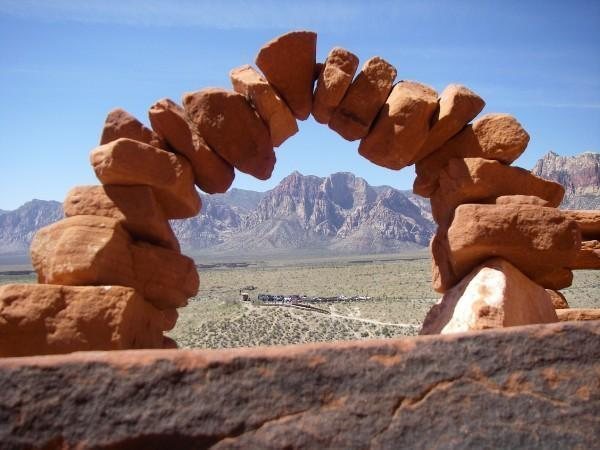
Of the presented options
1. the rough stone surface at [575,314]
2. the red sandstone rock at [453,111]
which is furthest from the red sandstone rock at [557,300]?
the red sandstone rock at [453,111]

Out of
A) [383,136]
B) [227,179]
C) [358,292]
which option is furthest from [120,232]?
[358,292]

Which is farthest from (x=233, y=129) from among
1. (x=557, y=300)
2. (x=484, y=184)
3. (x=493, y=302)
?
(x=557, y=300)

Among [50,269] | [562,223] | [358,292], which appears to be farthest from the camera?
[358,292]

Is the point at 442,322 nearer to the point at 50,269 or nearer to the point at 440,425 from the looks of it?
Result: the point at 440,425

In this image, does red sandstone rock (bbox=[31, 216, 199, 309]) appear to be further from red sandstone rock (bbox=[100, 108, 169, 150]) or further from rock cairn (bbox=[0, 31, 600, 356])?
red sandstone rock (bbox=[100, 108, 169, 150])

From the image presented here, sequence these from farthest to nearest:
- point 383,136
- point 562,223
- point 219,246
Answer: point 219,246 < point 383,136 < point 562,223

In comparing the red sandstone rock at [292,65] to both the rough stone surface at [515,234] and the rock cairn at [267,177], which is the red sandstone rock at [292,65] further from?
the rough stone surface at [515,234]
